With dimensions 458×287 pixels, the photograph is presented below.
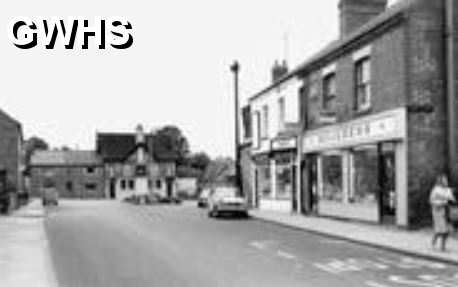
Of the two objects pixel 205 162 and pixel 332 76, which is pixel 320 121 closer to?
pixel 332 76

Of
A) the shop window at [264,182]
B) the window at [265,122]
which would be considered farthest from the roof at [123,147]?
the window at [265,122]

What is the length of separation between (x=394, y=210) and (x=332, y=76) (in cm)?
809

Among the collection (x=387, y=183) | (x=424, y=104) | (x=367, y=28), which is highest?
(x=367, y=28)

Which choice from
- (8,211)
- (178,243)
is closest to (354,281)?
(178,243)

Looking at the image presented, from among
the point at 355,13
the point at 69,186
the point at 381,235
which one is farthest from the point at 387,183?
the point at 69,186

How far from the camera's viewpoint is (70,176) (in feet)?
334

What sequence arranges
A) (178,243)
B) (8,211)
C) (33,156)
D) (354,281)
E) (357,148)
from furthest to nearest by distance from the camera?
(33,156)
(8,211)
(357,148)
(178,243)
(354,281)

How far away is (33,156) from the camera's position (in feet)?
343

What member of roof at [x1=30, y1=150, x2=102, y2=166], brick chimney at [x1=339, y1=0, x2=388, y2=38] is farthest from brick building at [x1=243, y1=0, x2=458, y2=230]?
roof at [x1=30, y1=150, x2=102, y2=166]

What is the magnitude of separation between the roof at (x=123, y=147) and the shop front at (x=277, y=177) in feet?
195

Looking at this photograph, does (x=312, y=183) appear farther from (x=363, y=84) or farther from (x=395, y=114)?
(x=395, y=114)

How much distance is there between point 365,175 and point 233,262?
1197cm

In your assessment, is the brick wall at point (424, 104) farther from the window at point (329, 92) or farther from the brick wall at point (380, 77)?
the window at point (329, 92)

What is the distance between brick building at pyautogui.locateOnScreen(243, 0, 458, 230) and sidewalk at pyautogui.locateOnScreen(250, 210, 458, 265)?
23.5 inches
